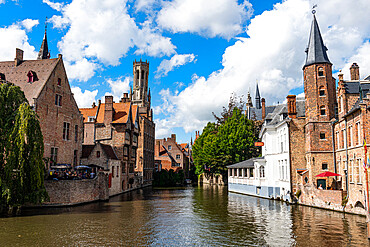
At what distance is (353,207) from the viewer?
925 inches

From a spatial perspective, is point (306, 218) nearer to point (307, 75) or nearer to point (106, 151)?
point (307, 75)

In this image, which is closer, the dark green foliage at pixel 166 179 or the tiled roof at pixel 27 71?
the tiled roof at pixel 27 71

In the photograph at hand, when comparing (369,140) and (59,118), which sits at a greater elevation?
(59,118)

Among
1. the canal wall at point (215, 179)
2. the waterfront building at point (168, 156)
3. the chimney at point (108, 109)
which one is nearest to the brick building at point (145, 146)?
the waterfront building at point (168, 156)

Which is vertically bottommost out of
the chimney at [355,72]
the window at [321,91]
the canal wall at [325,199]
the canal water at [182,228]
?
the canal water at [182,228]

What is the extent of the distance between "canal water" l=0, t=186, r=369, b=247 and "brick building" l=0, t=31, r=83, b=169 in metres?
9.69

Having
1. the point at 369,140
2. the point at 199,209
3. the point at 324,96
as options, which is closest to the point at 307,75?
the point at 324,96

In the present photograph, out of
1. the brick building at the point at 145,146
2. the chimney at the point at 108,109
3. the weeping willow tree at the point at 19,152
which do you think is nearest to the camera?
the weeping willow tree at the point at 19,152

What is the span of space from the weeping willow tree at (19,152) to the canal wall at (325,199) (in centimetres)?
2346

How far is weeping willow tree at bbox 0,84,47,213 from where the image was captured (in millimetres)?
23594

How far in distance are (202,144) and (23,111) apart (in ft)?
155

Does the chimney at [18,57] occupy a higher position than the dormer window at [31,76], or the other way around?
the chimney at [18,57]

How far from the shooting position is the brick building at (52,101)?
32.5m

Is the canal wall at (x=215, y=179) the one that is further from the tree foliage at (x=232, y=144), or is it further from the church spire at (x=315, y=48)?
the church spire at (x=315, y=48)
